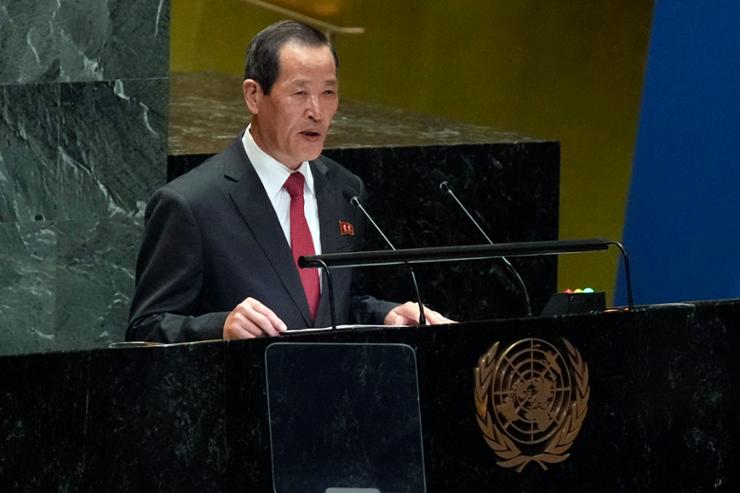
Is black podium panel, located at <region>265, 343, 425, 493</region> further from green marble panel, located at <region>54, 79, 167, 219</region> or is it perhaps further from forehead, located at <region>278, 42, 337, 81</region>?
green marble panel, located at <region>54, 79, 167, 219</region>

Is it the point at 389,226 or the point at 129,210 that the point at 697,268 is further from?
the point at 129,210

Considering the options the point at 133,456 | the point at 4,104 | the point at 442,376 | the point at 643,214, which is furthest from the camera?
the point at 643,214

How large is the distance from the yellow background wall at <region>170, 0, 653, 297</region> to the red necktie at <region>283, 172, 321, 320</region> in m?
3.66

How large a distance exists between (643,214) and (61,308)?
8.28 ft

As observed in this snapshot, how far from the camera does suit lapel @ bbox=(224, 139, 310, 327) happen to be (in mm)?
3863

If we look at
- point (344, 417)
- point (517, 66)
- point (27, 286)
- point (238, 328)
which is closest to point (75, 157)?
point (27, 286)

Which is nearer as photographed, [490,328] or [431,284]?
[490,328]

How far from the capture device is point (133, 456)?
3125 millimetres

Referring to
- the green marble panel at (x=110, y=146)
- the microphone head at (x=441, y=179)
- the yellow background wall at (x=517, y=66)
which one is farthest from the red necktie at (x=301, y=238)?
the yellow background wall at (x=517, y=66)

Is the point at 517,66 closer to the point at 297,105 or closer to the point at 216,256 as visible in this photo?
the point at 297,105

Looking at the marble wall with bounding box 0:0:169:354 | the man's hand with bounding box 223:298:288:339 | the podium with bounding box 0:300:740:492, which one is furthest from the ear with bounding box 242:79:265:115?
the marble wall with bounding box 0:0:169:354

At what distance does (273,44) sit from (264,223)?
0.42 meters

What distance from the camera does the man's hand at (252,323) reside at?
3377 millimetres

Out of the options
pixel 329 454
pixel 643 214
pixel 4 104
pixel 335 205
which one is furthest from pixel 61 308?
pixel 643 214
